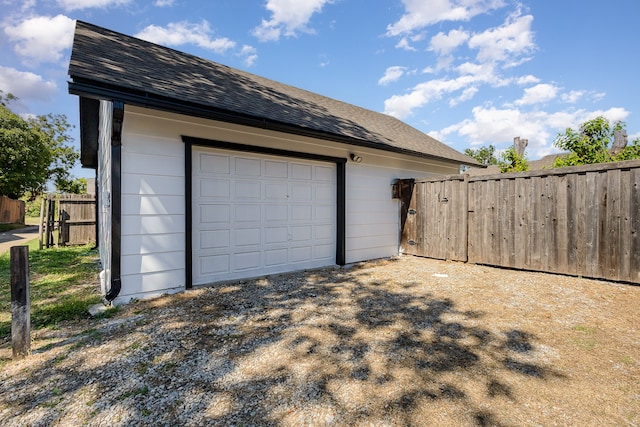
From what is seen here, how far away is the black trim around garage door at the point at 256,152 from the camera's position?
14.3 ft

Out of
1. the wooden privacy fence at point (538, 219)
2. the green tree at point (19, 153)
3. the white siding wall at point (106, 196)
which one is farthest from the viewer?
the green tree at point (19, 153)

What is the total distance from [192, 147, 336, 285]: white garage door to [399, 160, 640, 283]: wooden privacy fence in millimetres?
2567

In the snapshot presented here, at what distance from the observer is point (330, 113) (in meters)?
7.46

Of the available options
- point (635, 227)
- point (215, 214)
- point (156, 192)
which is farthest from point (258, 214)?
point (635, 227)

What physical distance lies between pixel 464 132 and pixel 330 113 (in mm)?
39101

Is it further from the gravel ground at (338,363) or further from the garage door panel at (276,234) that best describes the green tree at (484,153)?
the gravel ground at (338,363)

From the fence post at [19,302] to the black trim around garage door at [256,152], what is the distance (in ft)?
6.20

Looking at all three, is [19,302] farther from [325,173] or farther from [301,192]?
[325,173]

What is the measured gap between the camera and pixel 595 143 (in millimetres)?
7793

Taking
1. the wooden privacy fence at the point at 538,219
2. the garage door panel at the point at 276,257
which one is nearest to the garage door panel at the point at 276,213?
the garage door panel at the point at 276,257

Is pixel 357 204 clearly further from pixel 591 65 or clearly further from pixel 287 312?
pixel 591 65

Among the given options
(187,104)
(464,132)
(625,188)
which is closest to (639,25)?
(625,188)

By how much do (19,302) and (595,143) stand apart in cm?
1157

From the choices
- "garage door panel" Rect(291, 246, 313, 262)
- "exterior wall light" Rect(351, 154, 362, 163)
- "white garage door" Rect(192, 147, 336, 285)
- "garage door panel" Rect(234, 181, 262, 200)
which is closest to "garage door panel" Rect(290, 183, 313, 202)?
"white garage door" Rect(192, 147, 336, 285)
